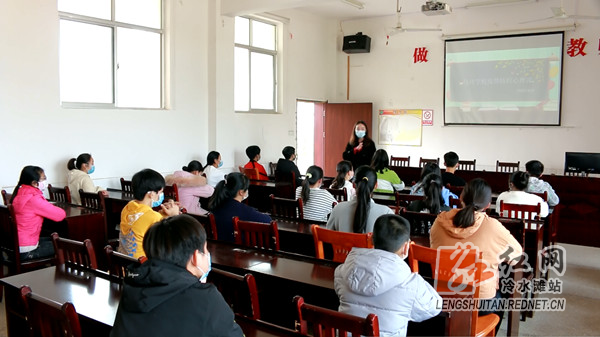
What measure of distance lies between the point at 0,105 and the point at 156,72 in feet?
6.82

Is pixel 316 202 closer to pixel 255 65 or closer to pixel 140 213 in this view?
pixel 140 213

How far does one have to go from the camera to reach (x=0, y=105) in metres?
4.97

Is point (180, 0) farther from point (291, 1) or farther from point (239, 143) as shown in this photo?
point (239, 143)

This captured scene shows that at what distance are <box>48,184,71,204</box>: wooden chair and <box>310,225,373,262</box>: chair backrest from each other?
2.77 meters

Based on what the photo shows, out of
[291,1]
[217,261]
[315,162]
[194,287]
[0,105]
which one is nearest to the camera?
[194,287]

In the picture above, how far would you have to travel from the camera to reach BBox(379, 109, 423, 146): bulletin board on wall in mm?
8953

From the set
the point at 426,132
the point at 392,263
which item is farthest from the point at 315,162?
the point at 392,263

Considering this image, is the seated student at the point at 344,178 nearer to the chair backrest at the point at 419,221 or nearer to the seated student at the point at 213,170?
the chair backrest at the point at 419,221

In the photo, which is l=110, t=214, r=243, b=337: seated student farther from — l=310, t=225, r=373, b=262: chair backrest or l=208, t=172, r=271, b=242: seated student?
l=208, t=172, r=271, b=242: seated student

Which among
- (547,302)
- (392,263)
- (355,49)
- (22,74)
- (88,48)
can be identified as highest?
(355,49)

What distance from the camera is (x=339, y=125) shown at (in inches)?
376

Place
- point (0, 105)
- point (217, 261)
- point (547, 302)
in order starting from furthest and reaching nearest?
1. point (0, 105)
2. point (547, 302)
3. point (217, 261)

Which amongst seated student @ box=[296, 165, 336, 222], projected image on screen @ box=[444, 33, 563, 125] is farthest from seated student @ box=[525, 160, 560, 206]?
projected image on screen @ box=[444, 33, 563, 125]

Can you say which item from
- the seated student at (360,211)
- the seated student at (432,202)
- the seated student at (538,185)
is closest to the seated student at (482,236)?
the seated student at (360,211)
